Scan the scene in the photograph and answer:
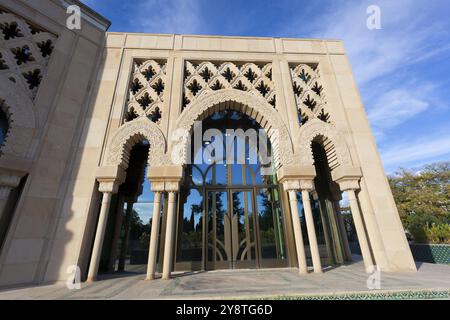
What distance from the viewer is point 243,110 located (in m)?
7.18

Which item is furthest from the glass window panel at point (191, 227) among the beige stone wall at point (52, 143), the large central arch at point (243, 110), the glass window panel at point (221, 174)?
the beige stone wall at point (52, 143)

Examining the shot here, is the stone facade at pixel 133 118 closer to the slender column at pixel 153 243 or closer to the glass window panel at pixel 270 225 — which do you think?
the slender column at pixel 153 243

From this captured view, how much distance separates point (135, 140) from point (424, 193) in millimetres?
24533

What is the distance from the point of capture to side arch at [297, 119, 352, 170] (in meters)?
6.28

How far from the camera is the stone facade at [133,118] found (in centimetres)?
513

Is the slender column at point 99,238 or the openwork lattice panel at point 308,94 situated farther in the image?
the openwork lattice panel at point 308,94

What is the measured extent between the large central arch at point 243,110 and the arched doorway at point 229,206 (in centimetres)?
122

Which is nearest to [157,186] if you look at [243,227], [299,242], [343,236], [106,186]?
[106,186]

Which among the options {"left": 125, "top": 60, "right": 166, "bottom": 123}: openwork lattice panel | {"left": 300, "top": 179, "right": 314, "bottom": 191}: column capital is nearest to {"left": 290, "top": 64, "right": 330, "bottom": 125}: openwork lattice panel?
{"left": 300, "top": 179, "right": 314, "bottom": 191}: column capital

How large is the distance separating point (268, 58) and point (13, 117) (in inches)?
322

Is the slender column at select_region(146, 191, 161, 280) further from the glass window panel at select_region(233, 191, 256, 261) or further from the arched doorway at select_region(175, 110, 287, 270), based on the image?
the glass window panel at select_region(233, 191, 256, 261)

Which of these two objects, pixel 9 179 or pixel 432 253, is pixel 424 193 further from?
pixel 9 179

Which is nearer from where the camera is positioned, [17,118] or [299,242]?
[17,118]
